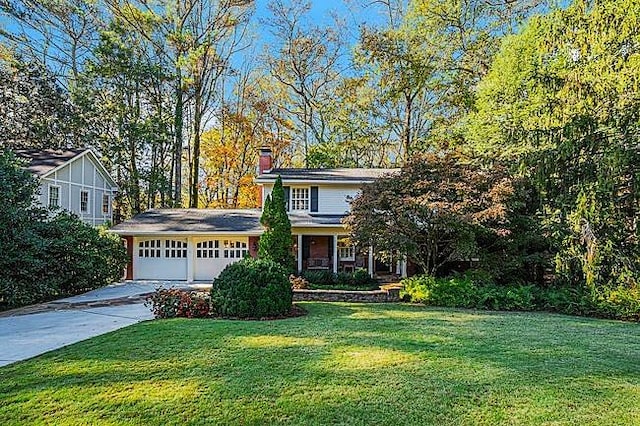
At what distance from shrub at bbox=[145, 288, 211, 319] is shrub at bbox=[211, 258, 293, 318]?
10.1 inches

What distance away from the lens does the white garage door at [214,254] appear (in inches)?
761

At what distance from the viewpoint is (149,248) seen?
19359 mm

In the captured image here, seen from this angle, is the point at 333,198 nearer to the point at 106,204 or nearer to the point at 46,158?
the point at 46,158

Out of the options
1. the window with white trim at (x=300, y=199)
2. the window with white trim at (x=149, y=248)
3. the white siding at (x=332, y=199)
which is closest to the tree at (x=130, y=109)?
the window with white trim at (x=149, y=248)

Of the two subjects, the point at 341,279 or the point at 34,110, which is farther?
the point at 34,110

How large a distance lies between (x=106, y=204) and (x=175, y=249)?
9542 millimetres

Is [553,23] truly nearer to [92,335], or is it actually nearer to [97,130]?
[92,335]

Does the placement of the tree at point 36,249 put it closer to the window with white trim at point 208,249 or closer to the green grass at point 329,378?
the window with white trim at point 208,249

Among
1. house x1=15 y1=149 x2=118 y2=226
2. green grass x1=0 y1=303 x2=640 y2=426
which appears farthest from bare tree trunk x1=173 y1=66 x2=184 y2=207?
green grass x1=0 y1=303 x2=640 y2=426

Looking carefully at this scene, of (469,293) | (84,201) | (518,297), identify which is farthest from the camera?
(84,201)

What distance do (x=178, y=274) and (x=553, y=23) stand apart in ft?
54.2

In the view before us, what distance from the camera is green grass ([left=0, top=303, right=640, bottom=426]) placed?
4.25 meters

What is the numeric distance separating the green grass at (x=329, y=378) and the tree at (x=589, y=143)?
4.86 meters

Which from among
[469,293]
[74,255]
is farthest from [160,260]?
[469,293]
